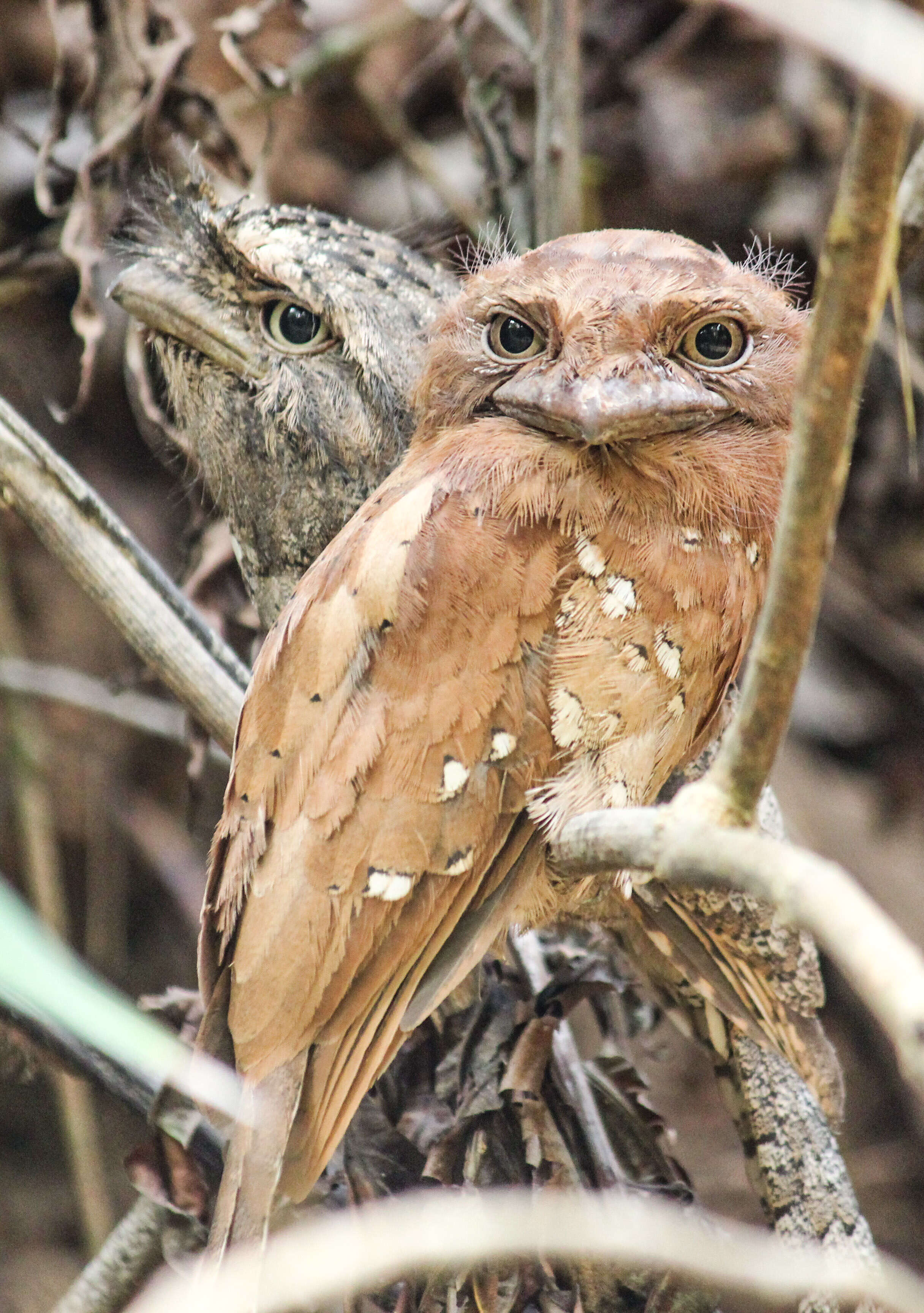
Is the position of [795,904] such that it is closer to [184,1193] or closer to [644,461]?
[644,461]

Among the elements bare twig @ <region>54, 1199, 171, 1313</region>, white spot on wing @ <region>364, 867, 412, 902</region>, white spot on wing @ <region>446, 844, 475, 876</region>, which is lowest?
bare twig @ <region>54, 1199, 171, 1313</region>

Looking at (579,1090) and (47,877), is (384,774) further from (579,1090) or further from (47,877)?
(47,877)

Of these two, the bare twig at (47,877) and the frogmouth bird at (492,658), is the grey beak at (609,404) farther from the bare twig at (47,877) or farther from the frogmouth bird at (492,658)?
the bare twig at (47,877)

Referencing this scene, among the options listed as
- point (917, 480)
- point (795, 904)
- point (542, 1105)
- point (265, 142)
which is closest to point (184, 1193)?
point (542, 1105)

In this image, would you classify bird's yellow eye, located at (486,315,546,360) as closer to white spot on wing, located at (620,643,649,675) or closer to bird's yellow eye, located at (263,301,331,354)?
white spot on wing, located at (620,643,649,675)

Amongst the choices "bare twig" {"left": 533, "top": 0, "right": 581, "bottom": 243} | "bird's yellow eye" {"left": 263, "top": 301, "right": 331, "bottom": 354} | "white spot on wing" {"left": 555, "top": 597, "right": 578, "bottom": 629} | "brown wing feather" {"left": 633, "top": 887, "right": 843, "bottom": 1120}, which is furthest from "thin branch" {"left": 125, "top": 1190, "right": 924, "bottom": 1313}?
"bare twig" {"left": 533, "top": 0, "right": 581, "bottom": 243}

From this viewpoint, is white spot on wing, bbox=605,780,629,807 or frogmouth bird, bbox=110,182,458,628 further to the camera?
frogmouth bird, bbox=110,182,458,628
